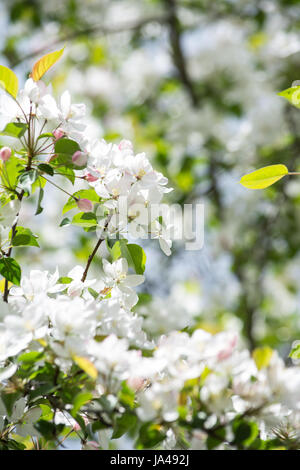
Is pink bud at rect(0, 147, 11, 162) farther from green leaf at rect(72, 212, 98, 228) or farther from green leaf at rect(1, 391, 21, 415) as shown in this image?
green leaf at rect(1, 391, 21, 415)

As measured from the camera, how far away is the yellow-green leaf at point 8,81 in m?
0.79

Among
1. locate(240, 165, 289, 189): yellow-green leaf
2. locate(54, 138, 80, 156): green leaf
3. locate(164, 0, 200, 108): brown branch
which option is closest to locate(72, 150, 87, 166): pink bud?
locate(54, 138, 80, 156): green leaf

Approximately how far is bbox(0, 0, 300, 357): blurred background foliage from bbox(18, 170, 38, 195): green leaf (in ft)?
6.19

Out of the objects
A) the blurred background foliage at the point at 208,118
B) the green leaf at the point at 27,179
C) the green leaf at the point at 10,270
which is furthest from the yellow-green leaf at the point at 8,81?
the blurred background foliage at the point at 208,118

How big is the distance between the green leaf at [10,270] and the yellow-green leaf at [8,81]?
0.26 meters

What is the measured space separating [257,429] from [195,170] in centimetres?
273

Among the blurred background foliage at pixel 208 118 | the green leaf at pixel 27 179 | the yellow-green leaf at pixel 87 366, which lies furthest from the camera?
the blurred background foliage at pixel 208 118

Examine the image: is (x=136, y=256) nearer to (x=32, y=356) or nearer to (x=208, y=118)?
(x=32, y=356)

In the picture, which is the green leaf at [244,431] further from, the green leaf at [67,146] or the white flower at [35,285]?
the green leaf at [67,146]

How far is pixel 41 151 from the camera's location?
31.7 inches

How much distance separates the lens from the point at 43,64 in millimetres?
812

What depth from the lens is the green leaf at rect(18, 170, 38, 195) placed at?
724 millimetres

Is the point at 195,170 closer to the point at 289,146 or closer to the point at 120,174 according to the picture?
the point at 289,146

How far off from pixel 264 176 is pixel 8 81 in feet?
1.45
